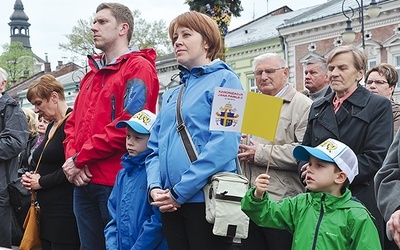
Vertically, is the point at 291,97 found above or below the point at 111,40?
below

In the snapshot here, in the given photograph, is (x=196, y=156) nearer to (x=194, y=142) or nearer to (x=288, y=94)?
(x=194, y=142)

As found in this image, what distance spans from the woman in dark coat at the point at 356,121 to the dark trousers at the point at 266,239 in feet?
2.46

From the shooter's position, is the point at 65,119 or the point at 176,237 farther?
the point at 65,119

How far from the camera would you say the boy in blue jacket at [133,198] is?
4898 mm

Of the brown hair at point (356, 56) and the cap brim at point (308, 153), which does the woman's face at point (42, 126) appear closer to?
the brown hair at point (356, 56)

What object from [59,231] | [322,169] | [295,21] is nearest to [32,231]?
[59,231]

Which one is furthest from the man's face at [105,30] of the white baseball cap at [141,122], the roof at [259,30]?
the roof at [259,30]

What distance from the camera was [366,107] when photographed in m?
4.68

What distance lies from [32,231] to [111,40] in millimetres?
1972

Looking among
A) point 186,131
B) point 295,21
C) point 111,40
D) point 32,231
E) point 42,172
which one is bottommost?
point 32,231


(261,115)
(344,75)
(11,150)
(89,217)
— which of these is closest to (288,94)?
(344,75)

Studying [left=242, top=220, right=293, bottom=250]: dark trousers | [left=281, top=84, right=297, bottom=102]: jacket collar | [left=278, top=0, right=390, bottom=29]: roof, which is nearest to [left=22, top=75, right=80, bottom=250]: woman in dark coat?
[left=242, top=220, right=293, bottom=250]: dark trousers

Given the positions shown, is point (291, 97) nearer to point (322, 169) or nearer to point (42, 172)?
point (322, 169)

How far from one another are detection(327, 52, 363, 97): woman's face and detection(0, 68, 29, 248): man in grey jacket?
11.7 feet
